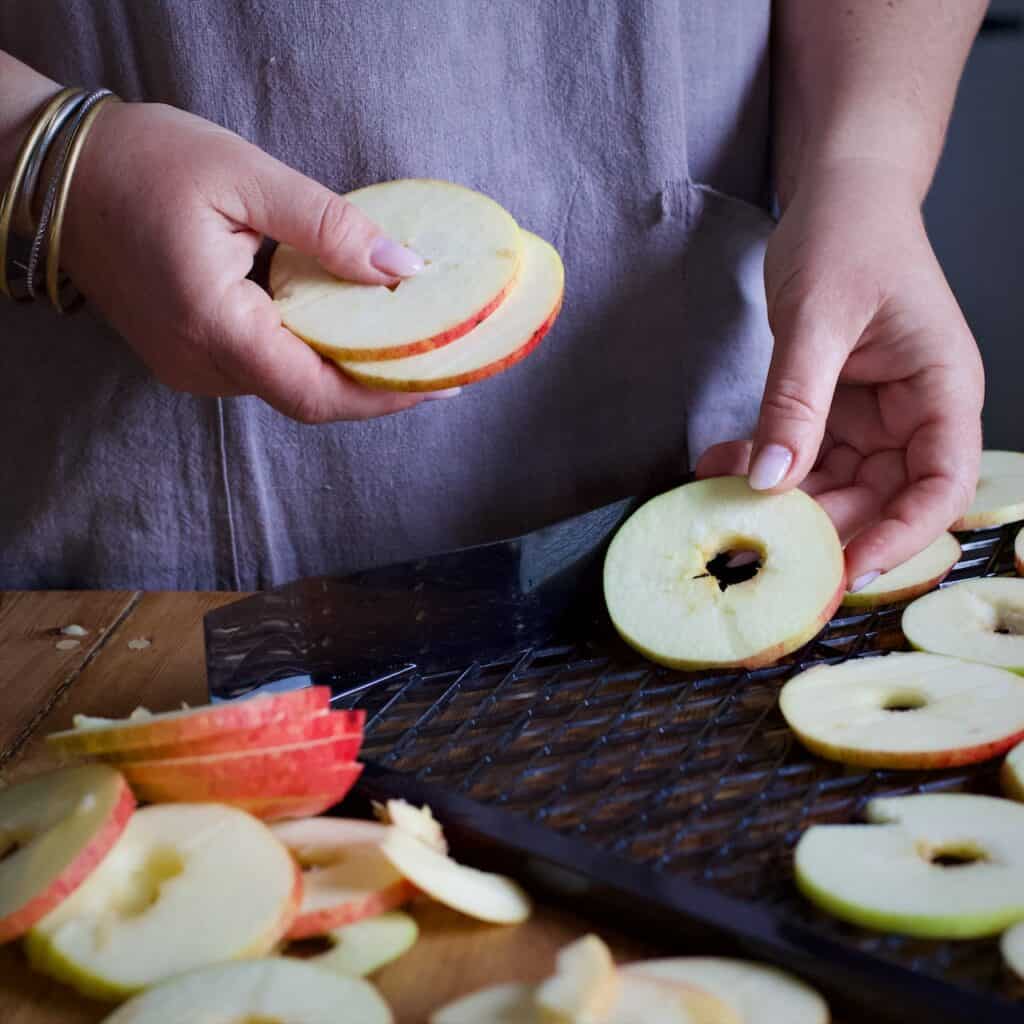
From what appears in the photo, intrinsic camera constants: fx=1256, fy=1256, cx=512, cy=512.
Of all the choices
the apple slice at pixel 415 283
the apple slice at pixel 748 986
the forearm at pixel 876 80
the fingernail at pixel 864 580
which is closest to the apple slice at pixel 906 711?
the fingernail at pixel 864 580

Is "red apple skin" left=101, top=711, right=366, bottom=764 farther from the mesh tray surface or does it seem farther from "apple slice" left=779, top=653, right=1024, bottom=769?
"apple slice" left=779, top=653, right=1024, bottom=769

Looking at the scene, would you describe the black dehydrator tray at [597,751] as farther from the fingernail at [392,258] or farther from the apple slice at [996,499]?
the fingernail at [392,258]

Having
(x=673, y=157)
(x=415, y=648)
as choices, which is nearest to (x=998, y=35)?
(x=673, y=157)

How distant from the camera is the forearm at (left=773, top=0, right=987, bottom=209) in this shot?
1382 millimetres

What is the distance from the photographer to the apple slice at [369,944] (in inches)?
33.9

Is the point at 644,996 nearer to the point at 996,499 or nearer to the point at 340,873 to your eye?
the point at 340,873

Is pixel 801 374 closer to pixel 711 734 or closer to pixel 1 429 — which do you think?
pixel 711 734

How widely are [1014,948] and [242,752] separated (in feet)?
1.80

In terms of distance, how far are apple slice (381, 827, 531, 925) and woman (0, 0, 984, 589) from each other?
1.55 feet

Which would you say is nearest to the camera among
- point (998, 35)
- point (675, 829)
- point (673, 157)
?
point (675, 829)

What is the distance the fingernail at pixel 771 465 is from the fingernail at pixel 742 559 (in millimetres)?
94

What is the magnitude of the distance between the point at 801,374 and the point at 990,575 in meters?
0.33

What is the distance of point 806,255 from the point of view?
4.17 ft

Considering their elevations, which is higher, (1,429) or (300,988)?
(1,429)
